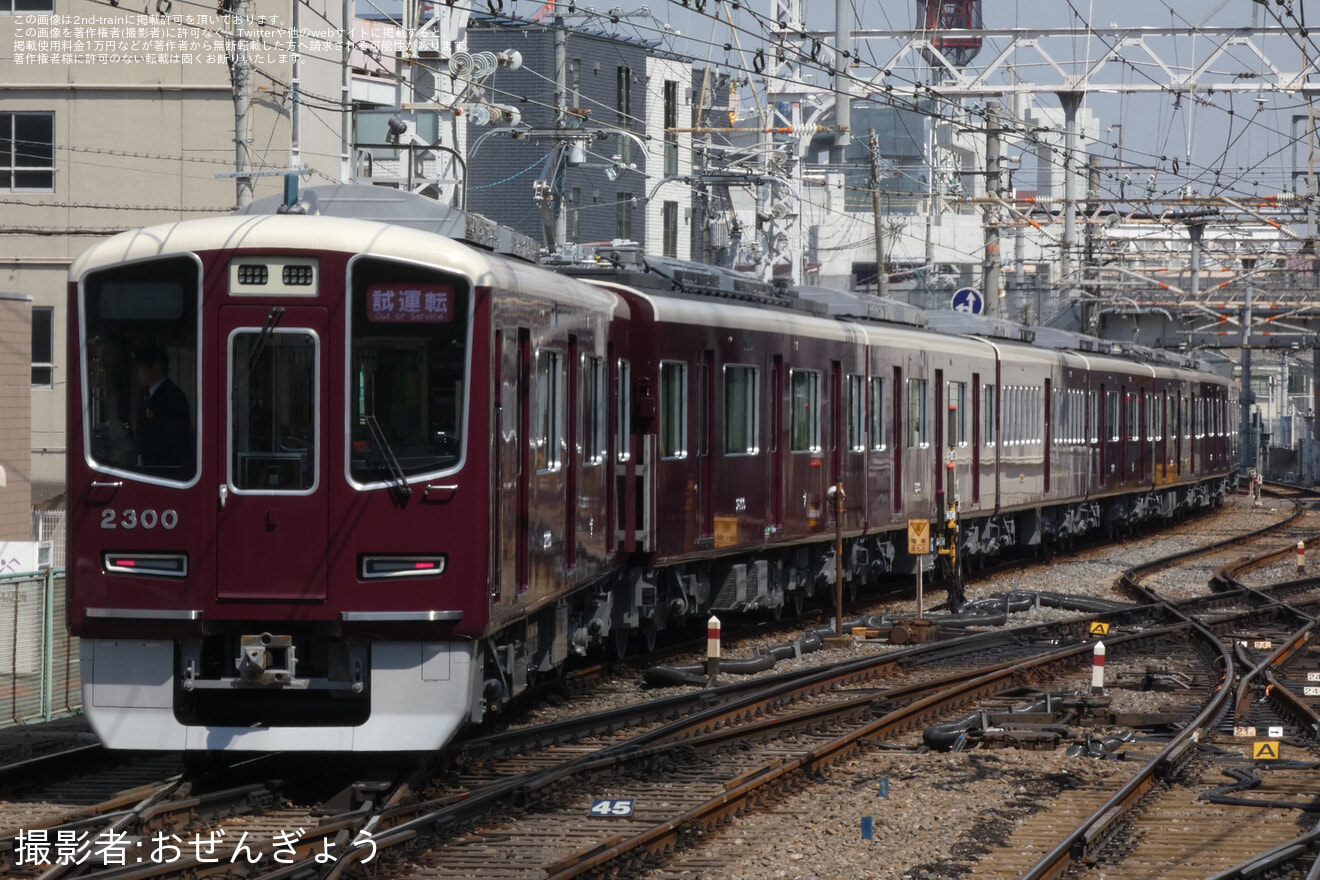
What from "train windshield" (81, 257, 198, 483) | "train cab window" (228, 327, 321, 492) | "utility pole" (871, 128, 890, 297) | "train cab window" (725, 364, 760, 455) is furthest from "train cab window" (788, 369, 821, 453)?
"utility pole" (871, 128, 890, 297)

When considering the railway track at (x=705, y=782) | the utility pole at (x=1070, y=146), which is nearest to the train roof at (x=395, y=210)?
the railway track at (x=705, y=782)

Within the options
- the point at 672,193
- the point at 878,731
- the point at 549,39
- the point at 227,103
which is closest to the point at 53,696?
the point at 878,731

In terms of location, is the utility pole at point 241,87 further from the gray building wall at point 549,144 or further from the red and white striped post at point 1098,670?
the gray building wall at point 549,144

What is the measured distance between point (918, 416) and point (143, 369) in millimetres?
14030

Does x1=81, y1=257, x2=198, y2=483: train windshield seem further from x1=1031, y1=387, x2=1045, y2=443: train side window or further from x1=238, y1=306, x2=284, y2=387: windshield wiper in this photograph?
x1=1031, y1=387, x2=1045, y2=443: train side window

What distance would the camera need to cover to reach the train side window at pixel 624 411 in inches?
541

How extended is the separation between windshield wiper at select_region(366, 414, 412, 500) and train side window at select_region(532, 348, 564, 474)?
172 cm

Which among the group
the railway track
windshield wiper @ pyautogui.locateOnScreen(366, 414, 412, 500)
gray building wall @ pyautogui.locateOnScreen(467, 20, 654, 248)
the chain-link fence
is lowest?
the railway track

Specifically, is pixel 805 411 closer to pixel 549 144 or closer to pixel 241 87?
pixel 241 87

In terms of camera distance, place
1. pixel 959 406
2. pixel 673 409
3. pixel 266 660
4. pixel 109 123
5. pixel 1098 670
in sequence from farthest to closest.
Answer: pixel 109 123 → pixel 959 406 → pixel 673 409 → pixel 1098 670 → pixel 266 660

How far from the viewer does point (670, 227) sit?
51500mm

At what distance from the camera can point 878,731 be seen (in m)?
11.5

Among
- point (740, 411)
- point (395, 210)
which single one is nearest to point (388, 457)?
point (395, 210)

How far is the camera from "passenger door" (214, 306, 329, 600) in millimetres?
8828
